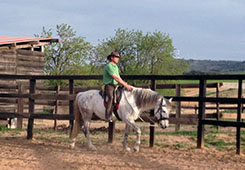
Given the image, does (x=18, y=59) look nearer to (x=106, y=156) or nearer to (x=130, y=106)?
(x=130, y=106)

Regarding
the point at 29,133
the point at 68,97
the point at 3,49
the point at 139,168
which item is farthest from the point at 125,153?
the point at 3,49

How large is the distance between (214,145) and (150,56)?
28194mm

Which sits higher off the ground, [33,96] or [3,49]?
[3,49]

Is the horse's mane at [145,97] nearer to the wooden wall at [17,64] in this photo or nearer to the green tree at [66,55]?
the wooden wall at [17,64]

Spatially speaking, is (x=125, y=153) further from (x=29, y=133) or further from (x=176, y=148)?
(x=29, y=133)

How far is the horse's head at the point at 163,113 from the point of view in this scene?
696 centimetres

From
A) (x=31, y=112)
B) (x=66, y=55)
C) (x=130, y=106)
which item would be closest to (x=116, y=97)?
(x=130, y=106)

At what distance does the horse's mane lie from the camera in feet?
23.6

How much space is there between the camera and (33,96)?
29.7 feet

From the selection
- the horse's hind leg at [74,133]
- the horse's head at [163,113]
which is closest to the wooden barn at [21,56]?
the horse's hind leg at [74,133]

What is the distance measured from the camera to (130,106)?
7.30 metres

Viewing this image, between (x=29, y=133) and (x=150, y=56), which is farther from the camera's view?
(x=150, y=56)

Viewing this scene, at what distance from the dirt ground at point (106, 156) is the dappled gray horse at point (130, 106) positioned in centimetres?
42

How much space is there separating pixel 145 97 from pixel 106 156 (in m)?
1.49
